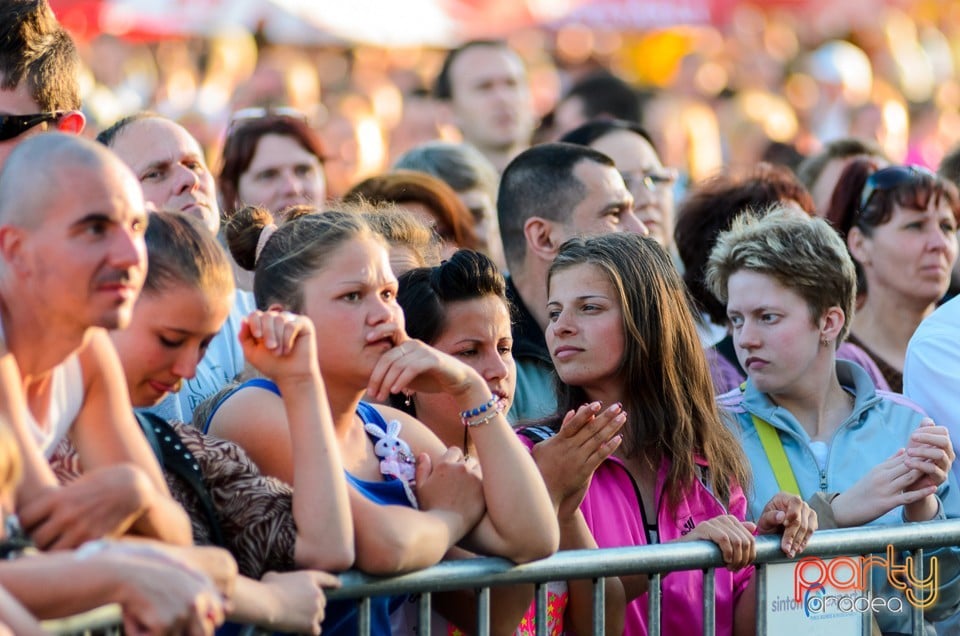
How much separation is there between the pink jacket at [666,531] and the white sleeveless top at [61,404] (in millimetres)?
1594

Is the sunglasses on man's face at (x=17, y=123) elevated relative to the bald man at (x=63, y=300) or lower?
elevated

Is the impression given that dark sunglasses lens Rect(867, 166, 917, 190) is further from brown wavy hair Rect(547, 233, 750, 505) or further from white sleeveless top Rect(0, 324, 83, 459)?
white sleeveless top Rect(0, 324, 83, 459)

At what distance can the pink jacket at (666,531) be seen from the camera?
13.3ft

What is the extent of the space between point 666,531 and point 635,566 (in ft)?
1.77

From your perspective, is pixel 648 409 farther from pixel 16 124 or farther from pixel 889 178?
pixel 889 178

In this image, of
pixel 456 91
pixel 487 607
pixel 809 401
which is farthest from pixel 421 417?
pixel 456 91

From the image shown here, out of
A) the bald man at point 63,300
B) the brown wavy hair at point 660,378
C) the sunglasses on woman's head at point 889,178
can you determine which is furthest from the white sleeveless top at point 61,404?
the sunglasses on woman's head at point 889,178

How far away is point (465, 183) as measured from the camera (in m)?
6.88

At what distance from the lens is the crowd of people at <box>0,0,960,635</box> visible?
2.80m

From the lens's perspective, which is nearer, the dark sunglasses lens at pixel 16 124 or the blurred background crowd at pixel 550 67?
the dark sunglasses lens at pixel 16 124

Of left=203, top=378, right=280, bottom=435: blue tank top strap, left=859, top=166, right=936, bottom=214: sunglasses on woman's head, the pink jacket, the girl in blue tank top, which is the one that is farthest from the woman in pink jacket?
left=859, top=166, right=936, bottom=214: sunglasses on woman's head

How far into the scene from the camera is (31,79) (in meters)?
4.18

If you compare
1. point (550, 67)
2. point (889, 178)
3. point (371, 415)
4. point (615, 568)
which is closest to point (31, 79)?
point (371, 415)

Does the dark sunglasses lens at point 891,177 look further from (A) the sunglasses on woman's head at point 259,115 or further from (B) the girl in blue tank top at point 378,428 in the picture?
(B) the girl in blue tank top at point 378,428
